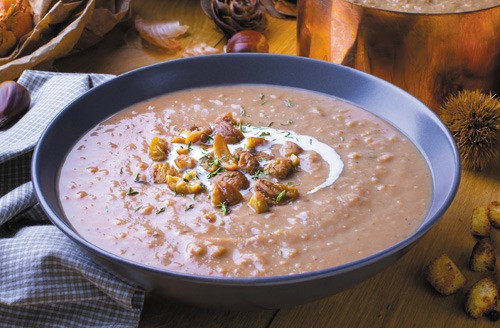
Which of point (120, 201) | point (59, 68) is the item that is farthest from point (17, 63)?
point (120, 201)

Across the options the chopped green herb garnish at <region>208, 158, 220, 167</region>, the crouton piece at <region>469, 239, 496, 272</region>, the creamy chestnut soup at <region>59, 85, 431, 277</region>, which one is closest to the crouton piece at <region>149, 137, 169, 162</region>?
the creamy chestnut soup at <region>59, 85, 431, 277</region>

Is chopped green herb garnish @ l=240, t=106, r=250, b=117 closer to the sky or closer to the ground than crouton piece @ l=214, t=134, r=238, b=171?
closer to the ground

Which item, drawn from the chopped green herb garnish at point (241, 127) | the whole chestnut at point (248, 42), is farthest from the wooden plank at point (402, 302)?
the whole chestnut at point (248, 42)

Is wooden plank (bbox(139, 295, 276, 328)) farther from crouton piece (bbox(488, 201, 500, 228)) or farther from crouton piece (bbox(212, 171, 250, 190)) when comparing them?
crouton piece (bbox(488, 201, 500, 228))

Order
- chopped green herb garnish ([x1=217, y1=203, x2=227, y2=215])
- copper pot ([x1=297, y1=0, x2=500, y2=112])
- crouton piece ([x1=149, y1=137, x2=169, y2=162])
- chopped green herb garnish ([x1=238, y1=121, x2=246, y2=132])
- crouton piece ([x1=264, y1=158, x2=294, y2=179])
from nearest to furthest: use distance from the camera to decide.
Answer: chopped green herb garnish ([x1=217, y1=203, x2=227, y2=215]), crouton piece ([x1=264, y1=158, x2=294, y2=179]), crouton piece ([x1=149, y1=137, x2=169, y2=162]), chopped green herb garnish ([x1=238, y1=121, x2=246, y2=132]), copper pot ([x1=297, y1=0, x2=500, y2=112])

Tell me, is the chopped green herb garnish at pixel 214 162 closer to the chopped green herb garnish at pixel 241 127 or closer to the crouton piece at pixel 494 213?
the chopped green herb garnish at pixel 241 127

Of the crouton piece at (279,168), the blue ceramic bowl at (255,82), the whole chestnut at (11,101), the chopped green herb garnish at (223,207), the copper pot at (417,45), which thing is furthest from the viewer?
the whole chestnut at (11,101)

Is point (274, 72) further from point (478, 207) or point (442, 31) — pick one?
point (478, 207)
